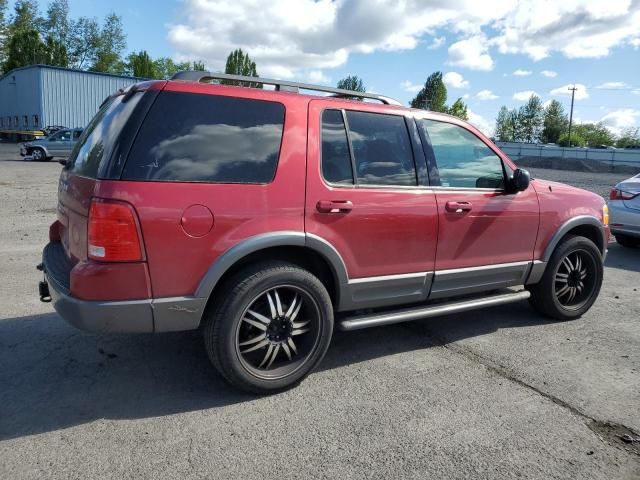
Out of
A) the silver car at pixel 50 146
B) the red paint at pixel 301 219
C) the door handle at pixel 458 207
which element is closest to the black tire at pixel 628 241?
the red paint at pixel 301 219

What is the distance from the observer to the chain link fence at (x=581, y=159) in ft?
146

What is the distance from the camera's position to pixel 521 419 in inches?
119

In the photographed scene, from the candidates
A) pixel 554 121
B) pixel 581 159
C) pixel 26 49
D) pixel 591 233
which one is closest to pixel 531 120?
pixel 554 121

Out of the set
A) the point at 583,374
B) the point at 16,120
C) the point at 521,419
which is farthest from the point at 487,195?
the point at 16,120

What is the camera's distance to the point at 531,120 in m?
114

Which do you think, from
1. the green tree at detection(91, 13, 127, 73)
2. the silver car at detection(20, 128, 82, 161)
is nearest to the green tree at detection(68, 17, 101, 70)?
the green tree at detection(91, 13, 127, 73)

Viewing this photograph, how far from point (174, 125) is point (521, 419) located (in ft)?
8.92

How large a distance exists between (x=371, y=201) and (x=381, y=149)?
1.54ft

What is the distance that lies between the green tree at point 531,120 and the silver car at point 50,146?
350 ft

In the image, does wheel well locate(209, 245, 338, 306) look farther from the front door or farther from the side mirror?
the side mirror

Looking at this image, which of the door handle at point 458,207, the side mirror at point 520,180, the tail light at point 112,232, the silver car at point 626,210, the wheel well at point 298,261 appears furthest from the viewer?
the silver car at point 626,210

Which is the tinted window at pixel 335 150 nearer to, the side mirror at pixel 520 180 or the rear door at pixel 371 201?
the rear door at pixel 371 201

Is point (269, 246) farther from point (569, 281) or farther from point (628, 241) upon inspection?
point (628, 241)

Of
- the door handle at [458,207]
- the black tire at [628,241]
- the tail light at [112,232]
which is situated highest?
the door handle at [458,207]
